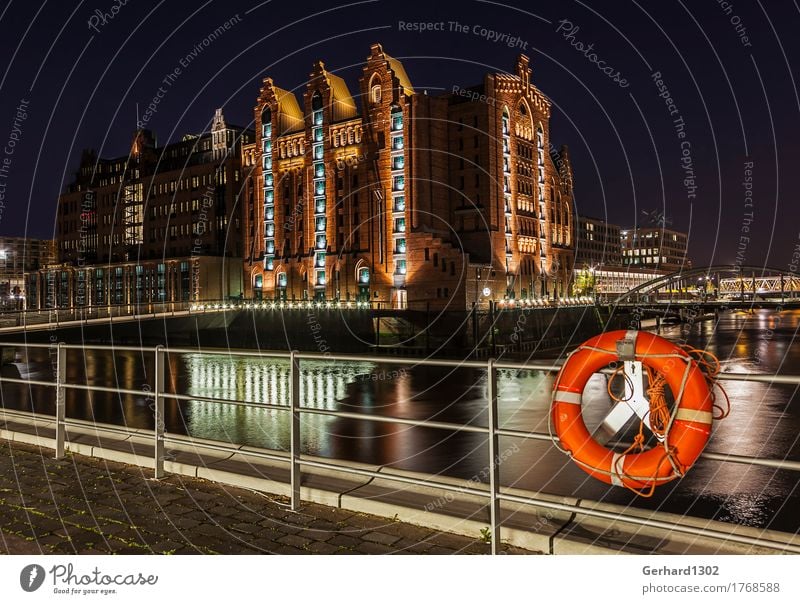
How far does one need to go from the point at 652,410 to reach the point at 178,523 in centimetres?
426

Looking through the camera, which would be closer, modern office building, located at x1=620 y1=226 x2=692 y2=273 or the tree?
the tree

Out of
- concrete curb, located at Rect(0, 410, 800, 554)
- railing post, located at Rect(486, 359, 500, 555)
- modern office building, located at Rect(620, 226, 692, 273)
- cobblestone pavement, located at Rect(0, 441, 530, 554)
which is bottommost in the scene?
cobblestone pavement, located at Rect(0, 441, 530, 554)

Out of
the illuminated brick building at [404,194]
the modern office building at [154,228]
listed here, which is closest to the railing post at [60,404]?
the illuminated brick building at [404,194]

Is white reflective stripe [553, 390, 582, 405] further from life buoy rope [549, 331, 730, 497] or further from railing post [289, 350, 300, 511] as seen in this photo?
railing post [289, 350, 300, 511]

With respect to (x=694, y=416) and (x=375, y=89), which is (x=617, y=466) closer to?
(x=694, y=416)

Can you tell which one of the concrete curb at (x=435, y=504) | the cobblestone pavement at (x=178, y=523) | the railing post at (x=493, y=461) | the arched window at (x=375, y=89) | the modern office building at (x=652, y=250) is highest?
the arched window at (x=375, y=89)

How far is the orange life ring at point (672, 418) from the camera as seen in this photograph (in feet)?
15.5

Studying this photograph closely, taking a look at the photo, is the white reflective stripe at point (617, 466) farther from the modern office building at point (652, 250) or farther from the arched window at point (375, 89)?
the modern office building at point (652, 250)

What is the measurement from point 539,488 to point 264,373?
84.0 feet

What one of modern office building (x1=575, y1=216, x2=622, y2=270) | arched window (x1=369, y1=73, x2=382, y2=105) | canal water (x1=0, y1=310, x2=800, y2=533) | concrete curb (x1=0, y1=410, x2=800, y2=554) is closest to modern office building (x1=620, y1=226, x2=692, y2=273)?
modern office building (x1=575, y1=216, x2=622, y2=270)

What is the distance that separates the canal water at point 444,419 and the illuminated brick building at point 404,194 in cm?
3461

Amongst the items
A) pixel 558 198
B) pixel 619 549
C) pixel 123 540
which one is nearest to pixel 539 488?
pixel 619 549

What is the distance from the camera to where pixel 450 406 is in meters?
21.4

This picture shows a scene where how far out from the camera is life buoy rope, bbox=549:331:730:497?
4738 millimetres
